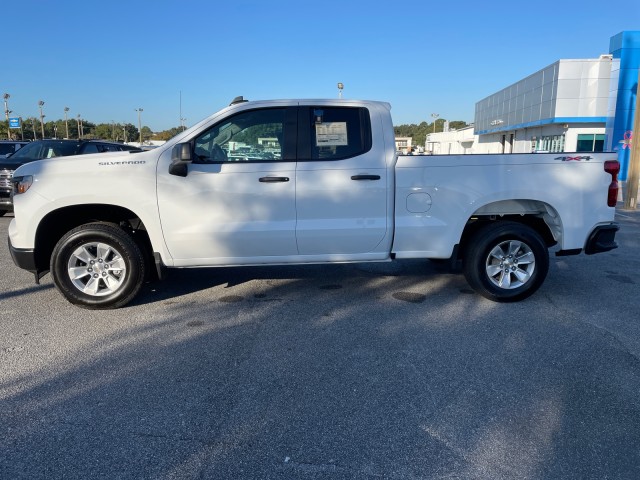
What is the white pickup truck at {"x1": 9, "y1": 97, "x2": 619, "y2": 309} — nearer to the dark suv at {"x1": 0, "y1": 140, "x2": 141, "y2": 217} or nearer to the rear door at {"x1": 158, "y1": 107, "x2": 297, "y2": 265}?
the rear door at {"x1": 158, "y1": 107, "x2": 297, "y2": 265}

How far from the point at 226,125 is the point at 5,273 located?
12.8 ft

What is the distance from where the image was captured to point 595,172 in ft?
17.5

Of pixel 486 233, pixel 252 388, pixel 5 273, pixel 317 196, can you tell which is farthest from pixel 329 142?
pixel 5 273

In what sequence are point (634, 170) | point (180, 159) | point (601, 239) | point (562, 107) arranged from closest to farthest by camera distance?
1. point (180, 159)
2. point (601, 239)
3. point (634, 170)
4. point (562, 107)

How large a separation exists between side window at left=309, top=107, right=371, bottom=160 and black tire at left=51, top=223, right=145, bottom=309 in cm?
213

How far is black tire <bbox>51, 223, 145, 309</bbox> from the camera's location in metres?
5.05

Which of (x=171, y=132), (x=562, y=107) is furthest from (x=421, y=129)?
(x=171, y=132)

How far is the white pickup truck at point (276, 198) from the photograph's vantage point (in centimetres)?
497

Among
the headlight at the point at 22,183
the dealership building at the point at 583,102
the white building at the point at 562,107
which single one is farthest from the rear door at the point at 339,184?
the white building at the point at 562,107

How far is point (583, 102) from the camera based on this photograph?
3094 centimetres

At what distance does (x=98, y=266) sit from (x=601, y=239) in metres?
5.33

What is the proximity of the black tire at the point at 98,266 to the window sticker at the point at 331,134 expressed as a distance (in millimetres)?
2171

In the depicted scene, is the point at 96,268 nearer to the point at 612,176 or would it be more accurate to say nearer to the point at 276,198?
the point at 276,198

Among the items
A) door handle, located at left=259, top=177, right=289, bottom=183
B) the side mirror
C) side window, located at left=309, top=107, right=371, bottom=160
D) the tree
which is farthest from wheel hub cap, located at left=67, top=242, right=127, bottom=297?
the tree
